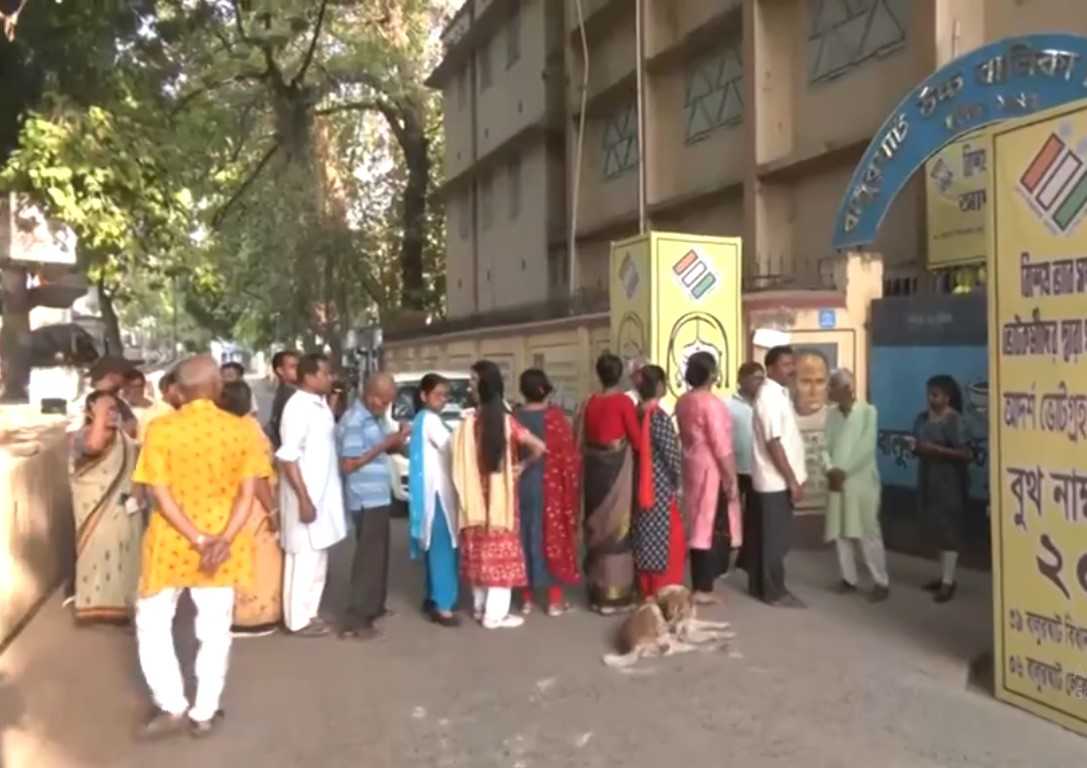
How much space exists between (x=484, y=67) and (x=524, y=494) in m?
21.9

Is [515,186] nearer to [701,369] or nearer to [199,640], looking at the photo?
[701,369]

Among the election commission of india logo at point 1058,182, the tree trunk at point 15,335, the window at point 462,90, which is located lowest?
the tree trunk at point 15,335

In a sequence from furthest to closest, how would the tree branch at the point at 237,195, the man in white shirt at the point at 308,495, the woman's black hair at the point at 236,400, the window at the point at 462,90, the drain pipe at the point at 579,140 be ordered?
the window at the point at 462,90
the tree branch at the point at 237,195
the drain pipe at the point at 579,140
the woman's black hair at the point at 236,400
the man in white shirt at the point at 308,495

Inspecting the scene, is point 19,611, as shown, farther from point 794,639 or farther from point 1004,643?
point 1004,643

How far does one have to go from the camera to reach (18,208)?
9.39 metres

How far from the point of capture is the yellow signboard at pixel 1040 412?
5.61 meters

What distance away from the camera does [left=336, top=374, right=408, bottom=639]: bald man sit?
766cm

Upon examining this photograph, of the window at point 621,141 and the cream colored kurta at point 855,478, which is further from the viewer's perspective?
the window at point 621,141

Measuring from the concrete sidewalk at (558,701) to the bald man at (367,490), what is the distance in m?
0.24

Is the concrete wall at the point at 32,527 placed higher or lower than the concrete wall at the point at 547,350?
lower

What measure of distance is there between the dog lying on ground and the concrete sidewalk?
14cm

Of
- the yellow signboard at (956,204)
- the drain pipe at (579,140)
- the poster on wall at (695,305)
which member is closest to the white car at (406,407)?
the poster on wall at (695,305)

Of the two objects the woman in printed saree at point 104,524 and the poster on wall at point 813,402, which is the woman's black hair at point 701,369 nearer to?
the poster on wall at point 813,402

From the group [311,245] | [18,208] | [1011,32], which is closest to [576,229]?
[311,245]
